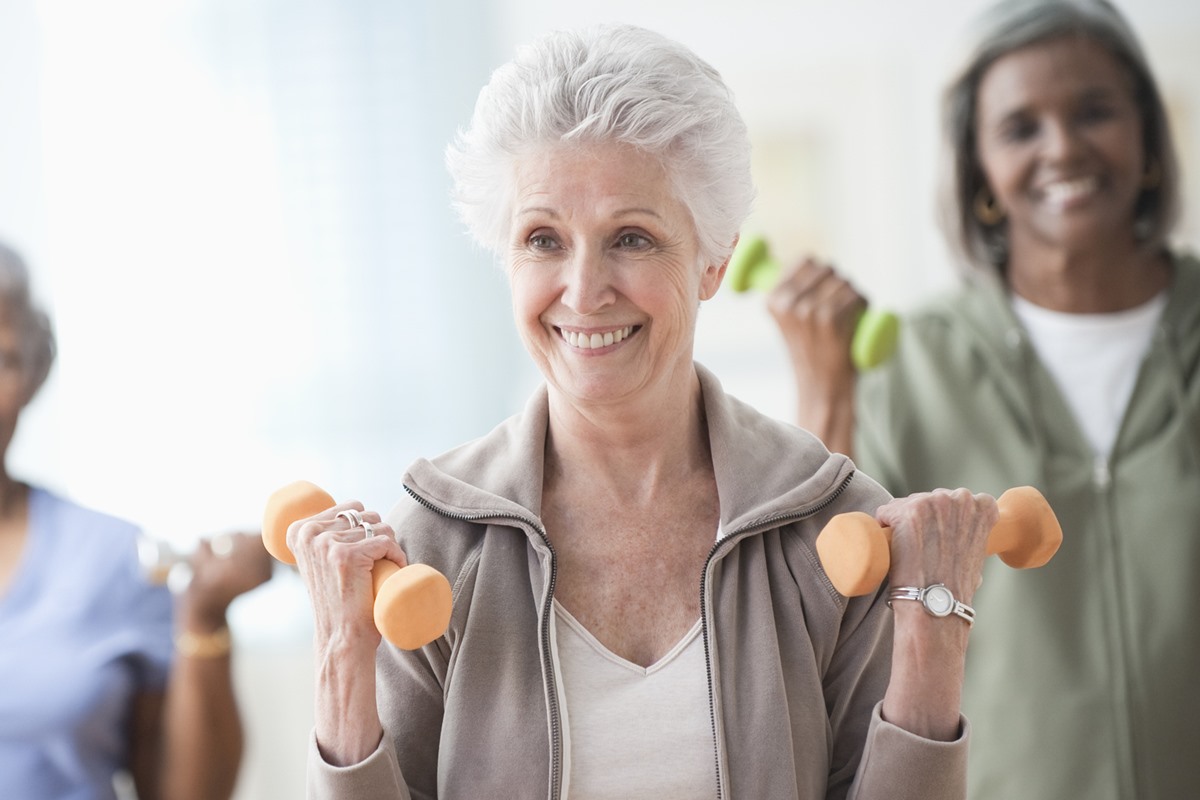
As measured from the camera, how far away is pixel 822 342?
6.37 ft

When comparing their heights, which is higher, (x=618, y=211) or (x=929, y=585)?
(x=618, y=211)

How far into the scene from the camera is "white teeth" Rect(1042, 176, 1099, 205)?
201cm

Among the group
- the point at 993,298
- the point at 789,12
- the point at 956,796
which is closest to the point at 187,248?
the point at 789,12

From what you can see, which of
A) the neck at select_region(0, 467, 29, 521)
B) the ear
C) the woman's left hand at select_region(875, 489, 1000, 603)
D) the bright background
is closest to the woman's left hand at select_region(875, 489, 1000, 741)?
the woman's left hand at select_region(875, 489, 1000, 603)

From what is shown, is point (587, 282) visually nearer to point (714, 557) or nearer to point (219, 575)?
point (714, 557)

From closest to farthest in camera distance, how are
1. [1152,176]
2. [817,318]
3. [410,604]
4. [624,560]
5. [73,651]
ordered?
[410,604] → [624,560] → [73,651] → [817,318] → [1152,176]

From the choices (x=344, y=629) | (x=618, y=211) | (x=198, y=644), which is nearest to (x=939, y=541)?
(x=618, y=211)

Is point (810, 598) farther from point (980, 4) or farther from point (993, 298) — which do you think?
point (980, 4)

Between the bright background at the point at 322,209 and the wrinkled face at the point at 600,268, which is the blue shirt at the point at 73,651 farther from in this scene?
the bright background at the point at 322,209

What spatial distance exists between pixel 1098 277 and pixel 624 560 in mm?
1123

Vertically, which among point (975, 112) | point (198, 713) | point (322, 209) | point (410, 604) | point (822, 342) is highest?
point (975, 112)

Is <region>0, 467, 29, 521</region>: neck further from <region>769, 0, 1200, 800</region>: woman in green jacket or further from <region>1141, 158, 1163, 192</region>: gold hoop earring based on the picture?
<region>1141, 158, 1163, 192</region>: gold hoop earring

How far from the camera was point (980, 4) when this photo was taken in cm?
344

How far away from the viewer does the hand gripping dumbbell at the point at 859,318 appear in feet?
6.18
